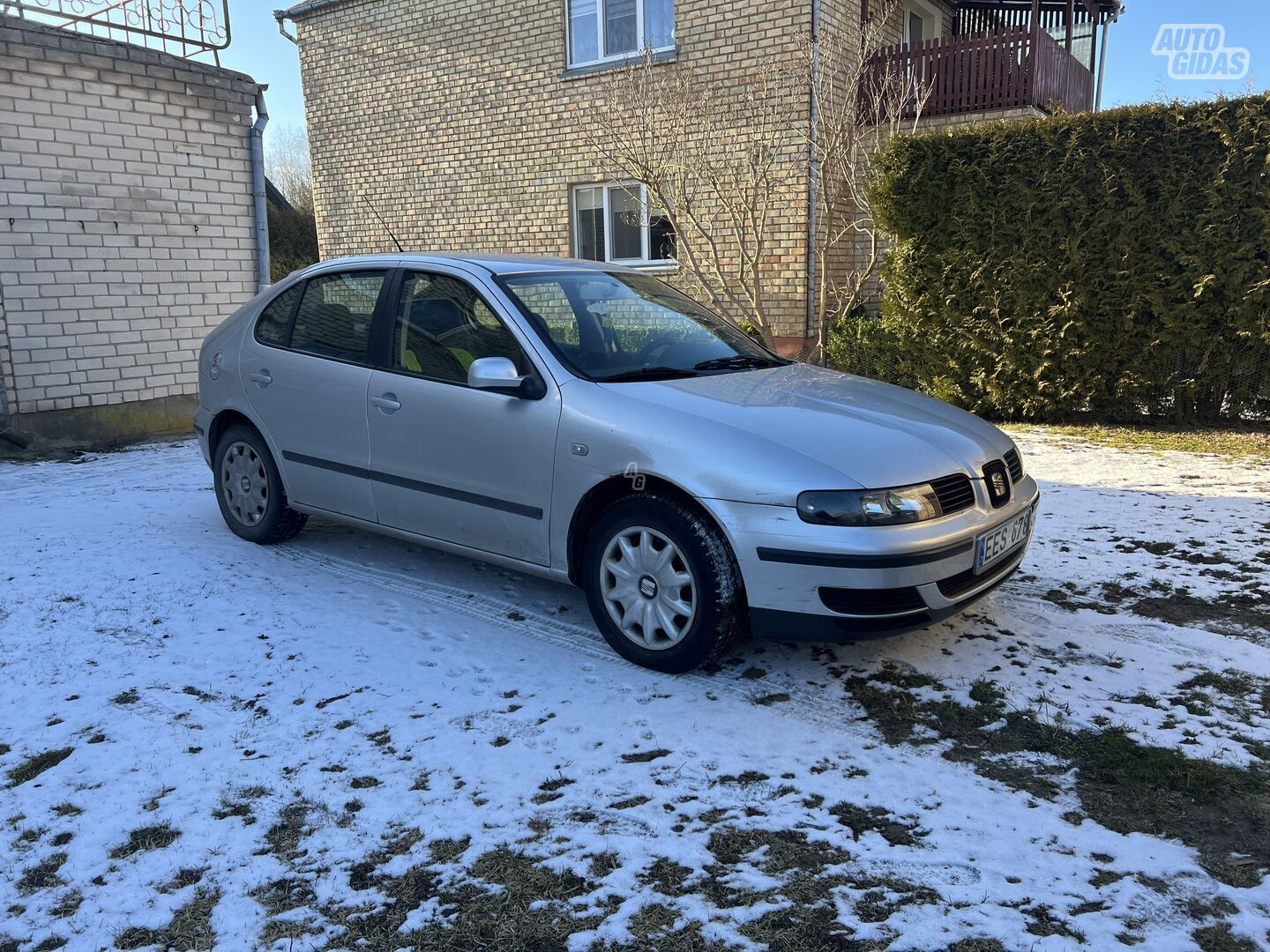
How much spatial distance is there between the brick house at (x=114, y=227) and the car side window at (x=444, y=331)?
5758 millimetres

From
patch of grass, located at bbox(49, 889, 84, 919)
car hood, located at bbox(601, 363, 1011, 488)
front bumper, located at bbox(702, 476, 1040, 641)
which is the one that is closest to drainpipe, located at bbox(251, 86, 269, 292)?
car hood, located at bbox(601, 363, 1011, 488)

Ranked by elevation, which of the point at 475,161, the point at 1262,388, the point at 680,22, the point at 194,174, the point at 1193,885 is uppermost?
the point at 680,22

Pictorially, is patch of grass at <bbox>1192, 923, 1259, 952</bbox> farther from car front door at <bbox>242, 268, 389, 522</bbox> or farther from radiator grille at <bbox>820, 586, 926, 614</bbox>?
car front door at <bbox>242, 268, 389, 522</bbox>

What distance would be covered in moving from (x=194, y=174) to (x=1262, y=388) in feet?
33.9

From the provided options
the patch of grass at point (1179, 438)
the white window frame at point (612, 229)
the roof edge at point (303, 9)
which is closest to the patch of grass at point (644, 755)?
the patch of grass at point (1179, 438)

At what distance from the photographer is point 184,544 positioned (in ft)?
18.5

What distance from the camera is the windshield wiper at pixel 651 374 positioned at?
4.06 meters

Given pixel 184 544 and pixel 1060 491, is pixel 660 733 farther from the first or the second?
pixel 1060 491

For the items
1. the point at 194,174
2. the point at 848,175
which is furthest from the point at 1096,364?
the point at 194,174

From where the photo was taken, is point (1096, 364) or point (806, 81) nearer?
point (1096, 364)

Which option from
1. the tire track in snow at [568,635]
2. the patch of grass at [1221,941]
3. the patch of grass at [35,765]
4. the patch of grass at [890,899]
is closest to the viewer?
the patch of grass at [1221,941]

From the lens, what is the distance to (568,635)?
423 centimetres

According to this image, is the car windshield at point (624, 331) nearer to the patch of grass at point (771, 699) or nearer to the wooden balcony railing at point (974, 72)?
the patch of grass at point (771, 699)

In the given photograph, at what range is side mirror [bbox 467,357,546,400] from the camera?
397 cm
